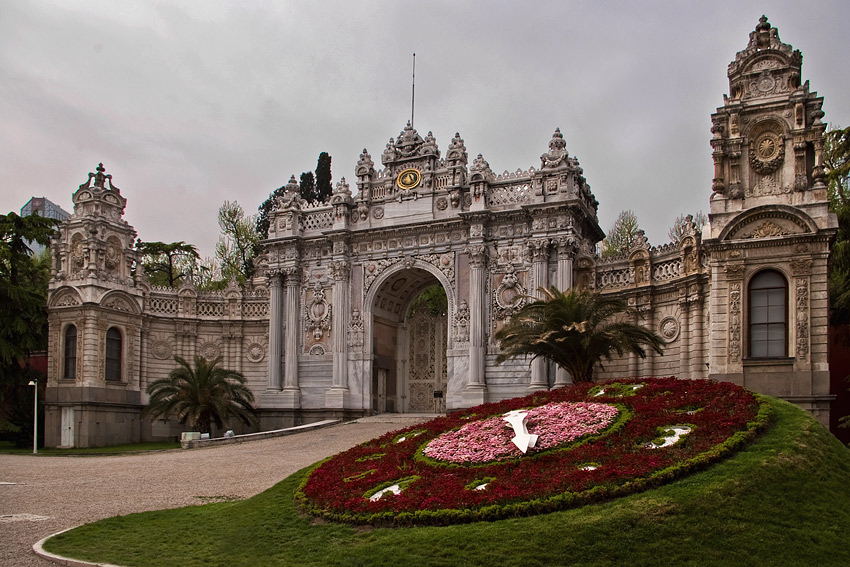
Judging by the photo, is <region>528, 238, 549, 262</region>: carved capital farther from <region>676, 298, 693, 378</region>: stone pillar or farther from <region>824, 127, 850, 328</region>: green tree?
<region>824, 127, 850, 328</region>: green tree

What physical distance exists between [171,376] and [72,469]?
31.9 feet

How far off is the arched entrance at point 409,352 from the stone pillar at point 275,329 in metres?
4.73

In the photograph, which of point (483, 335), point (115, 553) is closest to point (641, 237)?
point (483, 335)

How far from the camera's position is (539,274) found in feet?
118

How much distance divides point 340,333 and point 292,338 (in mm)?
2594

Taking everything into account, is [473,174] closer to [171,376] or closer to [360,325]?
[360,325]

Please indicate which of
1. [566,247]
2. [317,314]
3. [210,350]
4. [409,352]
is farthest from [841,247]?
[210,350]

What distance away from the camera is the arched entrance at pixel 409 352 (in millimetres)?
41125

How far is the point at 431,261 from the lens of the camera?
38719 mm

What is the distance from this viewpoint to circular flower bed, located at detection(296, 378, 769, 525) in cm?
1325

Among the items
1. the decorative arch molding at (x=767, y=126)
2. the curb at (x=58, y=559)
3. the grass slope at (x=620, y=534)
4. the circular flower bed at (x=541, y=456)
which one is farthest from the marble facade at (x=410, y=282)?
the curb at (x=58, y=559)

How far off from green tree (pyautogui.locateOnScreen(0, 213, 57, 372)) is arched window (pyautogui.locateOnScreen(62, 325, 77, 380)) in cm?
167

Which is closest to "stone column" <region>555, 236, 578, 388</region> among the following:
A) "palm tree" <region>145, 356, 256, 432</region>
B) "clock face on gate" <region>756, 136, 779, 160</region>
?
"clock face on gate" <region>756, 136, 779, 160</region>

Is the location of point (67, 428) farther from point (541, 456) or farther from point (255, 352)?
point (541, 456)
